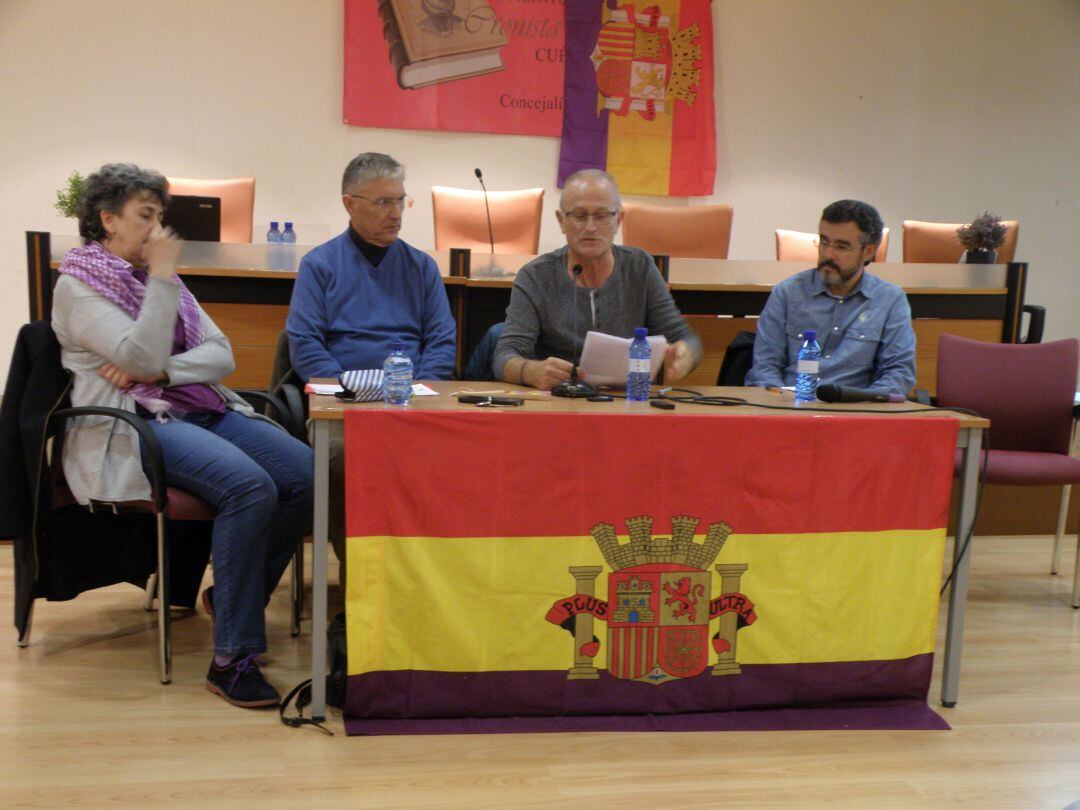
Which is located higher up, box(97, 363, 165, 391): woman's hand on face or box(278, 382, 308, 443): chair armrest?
box(97, 363, 165, 391): woman's hand on face

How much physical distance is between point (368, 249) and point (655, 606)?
4.49 feet

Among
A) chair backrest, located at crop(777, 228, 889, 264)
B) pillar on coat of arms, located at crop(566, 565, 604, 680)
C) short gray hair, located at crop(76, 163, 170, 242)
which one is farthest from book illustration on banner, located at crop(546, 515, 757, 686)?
chair backrest, located at crop(777, 228, 889, 264)

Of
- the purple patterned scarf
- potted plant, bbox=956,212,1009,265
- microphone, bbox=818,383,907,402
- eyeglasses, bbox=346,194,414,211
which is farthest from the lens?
potted plant, bbox=956,212,1009,265

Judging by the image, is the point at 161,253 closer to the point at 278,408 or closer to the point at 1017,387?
the point at 278,408

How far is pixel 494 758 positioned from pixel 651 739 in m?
0.34

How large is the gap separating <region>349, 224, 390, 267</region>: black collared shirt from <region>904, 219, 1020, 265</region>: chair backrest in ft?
10.1

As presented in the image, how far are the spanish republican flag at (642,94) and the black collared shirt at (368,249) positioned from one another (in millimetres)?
3533

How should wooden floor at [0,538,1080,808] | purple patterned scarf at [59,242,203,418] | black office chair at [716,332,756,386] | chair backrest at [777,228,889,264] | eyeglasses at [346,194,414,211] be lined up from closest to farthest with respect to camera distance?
wooden floor at [0,538,1080,808] → purple patterned scarf at [59,242,203,418] → eyeglasses at [346,194,414,211] → black office chair at [716,332,756,386] → chair backrest at [777,228,889,264]

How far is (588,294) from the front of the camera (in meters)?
2.81

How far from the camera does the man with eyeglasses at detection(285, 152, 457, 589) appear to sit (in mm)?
2736

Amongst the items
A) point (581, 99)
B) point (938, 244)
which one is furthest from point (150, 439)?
point (581, 99)

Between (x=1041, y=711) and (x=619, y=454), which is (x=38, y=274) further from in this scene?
(x=1041, y=711)

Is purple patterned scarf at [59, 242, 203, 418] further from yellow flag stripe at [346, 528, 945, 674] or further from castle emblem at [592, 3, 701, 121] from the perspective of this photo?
castle emblem at [592, 3, 701, 121]

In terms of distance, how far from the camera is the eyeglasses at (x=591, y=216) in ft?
8.84
